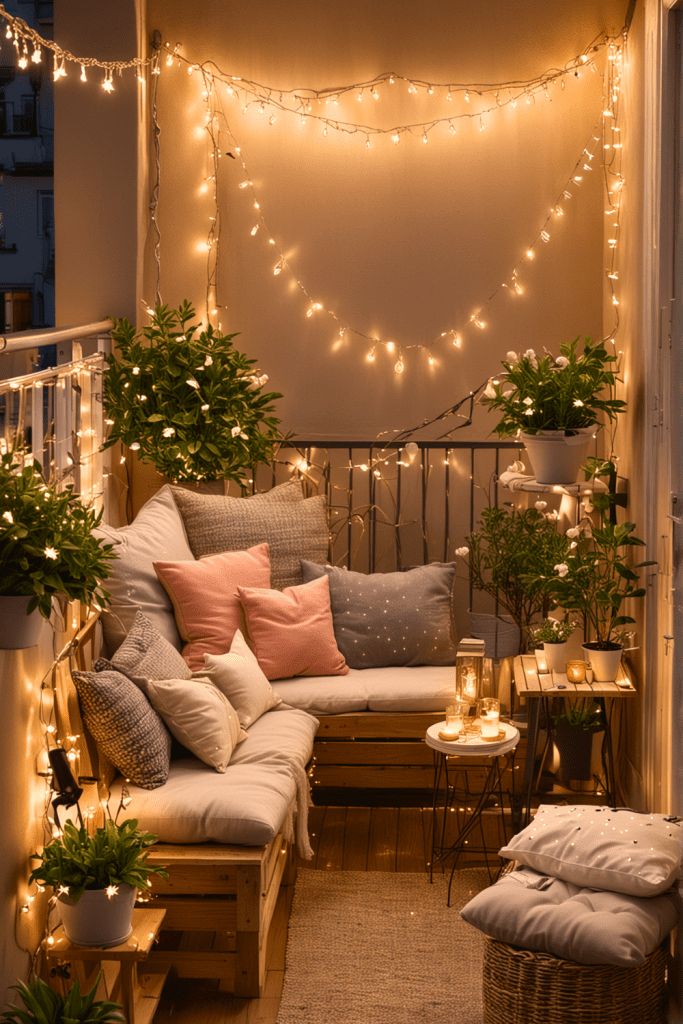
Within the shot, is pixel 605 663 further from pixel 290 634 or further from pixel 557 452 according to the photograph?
pixel 290 634

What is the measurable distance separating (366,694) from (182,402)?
1318mm

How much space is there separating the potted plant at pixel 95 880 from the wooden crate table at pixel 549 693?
58.2 inches

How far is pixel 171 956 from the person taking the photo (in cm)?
338

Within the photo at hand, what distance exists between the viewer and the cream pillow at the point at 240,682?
158 inches

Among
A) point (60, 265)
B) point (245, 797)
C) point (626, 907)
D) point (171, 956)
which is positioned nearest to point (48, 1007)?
point (171, 956)

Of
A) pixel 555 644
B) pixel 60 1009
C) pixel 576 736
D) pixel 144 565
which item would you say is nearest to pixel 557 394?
pixel 555 644

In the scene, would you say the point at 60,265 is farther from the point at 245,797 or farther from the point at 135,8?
the point at 245,797

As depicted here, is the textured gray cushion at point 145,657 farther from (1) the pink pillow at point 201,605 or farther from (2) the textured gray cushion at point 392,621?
(2) the textured gray cushion at point 392,621

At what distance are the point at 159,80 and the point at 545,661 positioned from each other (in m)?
2.95

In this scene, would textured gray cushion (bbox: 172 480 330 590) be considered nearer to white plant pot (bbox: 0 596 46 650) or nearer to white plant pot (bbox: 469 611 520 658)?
white plant pot (bbox: 469 611 520 658)

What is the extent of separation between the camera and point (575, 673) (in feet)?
13.5

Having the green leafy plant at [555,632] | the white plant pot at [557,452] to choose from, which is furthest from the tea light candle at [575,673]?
the white plant pot at [557,452]

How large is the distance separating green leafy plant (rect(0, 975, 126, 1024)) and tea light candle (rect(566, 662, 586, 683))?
185 centimetres

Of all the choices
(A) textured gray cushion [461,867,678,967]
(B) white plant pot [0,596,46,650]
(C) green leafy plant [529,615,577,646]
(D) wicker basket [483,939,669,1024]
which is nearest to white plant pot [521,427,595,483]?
(C) green leafy plant [529,615,577,646]
